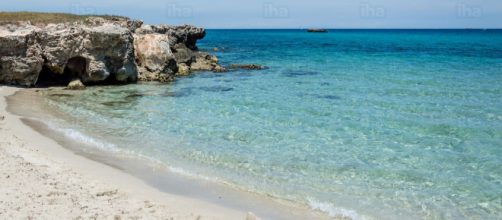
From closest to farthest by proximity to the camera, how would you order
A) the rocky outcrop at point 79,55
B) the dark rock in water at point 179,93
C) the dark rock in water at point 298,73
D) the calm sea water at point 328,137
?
1. the calm sea water at point 328,137
2. the dark rock in water at point 179,93
3. the rocky outcrop at point 79,55
4. the dark rock in water at point 298,73

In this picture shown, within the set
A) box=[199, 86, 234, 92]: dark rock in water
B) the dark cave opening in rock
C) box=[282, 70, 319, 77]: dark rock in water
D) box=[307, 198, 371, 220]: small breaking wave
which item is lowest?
box=[307, 198, 371, 220]: small breaking wave

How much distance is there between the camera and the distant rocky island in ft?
92.5

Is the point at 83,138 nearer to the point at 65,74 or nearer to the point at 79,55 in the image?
the point at 79,55

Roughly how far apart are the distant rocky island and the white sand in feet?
52.5

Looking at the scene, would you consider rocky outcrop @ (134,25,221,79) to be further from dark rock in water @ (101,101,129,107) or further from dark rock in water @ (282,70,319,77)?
dark rock in water @ (101,101,129,107)

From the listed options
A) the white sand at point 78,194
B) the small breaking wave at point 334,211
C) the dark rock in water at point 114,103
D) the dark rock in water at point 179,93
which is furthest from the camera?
the dark rock in water at point 179,93

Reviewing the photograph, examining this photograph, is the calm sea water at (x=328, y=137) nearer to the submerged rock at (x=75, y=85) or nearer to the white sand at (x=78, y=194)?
the submerged rock at (x=75, y=85)

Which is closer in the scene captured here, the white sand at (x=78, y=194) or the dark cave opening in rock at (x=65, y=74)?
the white sand at (x=78, y=194)

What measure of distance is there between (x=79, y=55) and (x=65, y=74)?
2.72 m

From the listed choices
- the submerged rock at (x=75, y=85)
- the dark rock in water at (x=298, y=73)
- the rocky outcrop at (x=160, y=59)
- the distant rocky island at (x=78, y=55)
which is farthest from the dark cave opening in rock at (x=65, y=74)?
the dark rock in water at (x=298, y=73)

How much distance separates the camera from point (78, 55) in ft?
96.7

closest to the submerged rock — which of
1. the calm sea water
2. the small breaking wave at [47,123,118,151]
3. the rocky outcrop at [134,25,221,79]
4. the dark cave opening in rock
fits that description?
the calm sea water

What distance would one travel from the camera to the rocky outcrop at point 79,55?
1110 inches

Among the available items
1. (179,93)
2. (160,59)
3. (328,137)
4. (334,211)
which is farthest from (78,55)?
(334,211)
